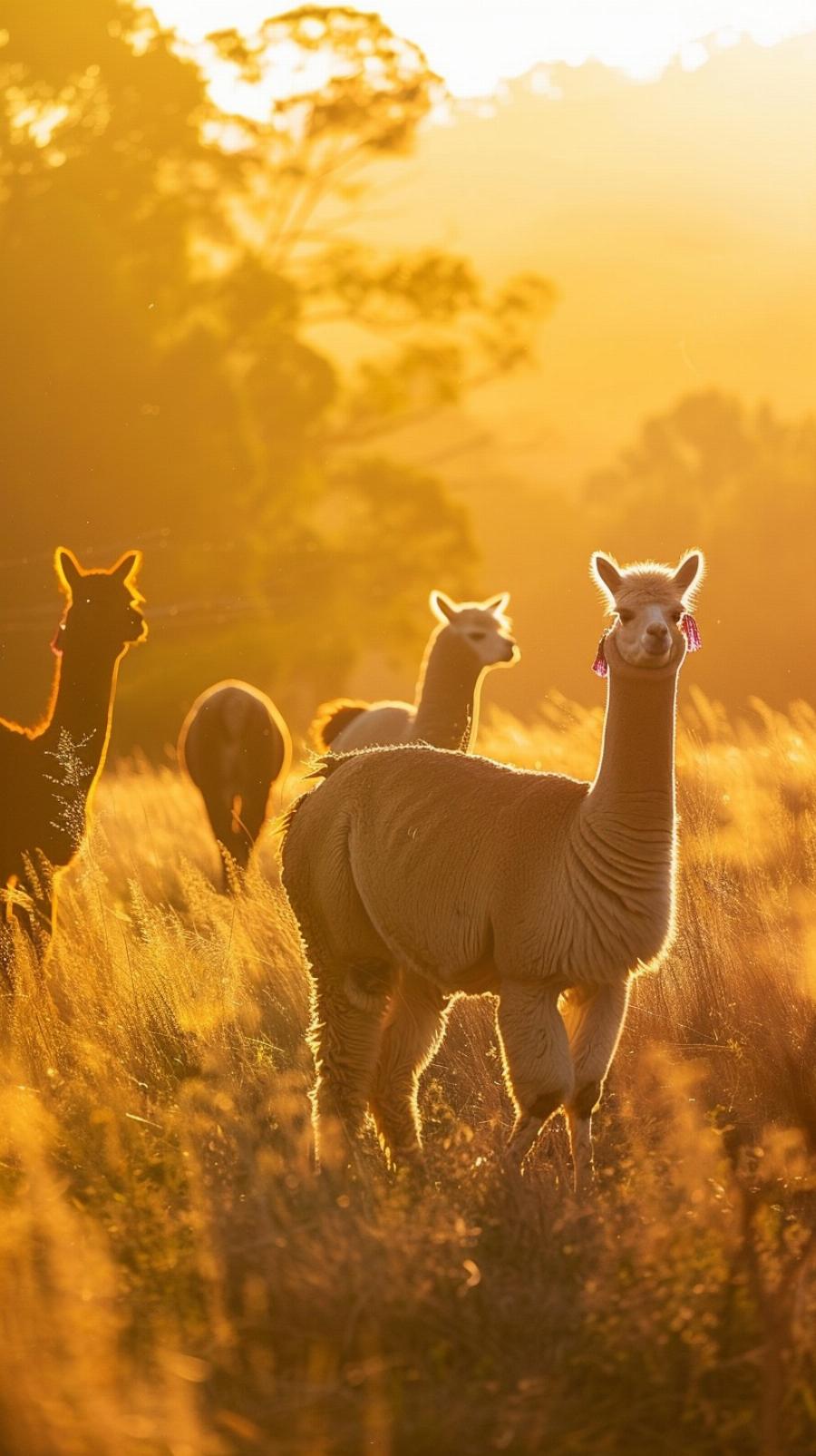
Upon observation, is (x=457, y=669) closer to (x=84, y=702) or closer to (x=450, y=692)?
(x=450, y=692)

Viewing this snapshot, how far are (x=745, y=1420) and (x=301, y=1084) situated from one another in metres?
2.54

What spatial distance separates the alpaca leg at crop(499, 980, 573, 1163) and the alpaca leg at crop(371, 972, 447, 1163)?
59cm

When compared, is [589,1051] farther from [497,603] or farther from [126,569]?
[497,603]

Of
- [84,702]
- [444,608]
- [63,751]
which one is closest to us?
[63,751]

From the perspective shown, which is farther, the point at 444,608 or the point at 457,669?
A: the point at 444,608

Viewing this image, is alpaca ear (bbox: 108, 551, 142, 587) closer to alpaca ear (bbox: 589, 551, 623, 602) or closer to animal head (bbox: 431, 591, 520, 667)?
animal head (bbox: 431, 591, 520, 667)

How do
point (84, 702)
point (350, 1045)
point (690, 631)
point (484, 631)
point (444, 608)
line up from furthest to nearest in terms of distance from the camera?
point (444, 608)
point (484, 631)
point (84, 702)
point (350, 1045)
point (690, 631)

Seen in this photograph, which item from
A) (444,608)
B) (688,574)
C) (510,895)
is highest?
Result: (444,608)

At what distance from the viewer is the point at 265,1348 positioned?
3.80m

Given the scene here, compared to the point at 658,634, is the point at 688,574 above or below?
above

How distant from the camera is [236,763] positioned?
37.8 ft

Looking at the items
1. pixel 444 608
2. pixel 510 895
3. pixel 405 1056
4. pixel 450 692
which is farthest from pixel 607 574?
pixel 444 608

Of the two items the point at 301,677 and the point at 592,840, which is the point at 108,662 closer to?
the point at 592,840

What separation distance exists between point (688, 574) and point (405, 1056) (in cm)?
157
